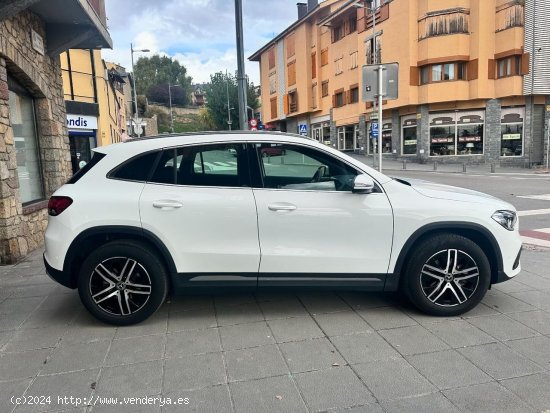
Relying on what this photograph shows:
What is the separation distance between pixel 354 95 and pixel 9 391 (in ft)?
117

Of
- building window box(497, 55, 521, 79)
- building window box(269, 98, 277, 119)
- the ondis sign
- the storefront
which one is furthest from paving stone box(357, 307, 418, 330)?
building window box(269, 98, 277, 119)

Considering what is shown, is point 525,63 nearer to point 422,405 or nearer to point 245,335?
point 245,335

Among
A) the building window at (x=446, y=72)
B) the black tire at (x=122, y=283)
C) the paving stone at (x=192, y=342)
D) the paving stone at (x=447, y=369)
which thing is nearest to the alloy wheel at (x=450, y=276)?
the paving stone at (x=447, y=369)

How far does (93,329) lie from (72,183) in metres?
1.31

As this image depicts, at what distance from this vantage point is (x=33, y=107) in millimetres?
7871

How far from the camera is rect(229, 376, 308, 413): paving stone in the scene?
2664mm

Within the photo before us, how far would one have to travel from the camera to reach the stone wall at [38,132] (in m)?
6.04

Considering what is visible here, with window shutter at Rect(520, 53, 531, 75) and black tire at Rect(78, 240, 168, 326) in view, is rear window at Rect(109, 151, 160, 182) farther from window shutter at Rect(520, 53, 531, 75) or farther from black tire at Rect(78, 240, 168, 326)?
window shutter at Rect(520, 53, 531, 75)

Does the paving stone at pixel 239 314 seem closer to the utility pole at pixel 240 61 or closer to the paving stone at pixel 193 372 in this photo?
the paving stone at pixel 193 372

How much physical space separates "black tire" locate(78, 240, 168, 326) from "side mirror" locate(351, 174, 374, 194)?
182 centimetres

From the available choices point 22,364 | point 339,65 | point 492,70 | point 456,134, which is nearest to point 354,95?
point 339,65

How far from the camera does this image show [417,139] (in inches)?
1193

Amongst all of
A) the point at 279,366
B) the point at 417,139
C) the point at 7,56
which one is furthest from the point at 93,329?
the point at 417,139

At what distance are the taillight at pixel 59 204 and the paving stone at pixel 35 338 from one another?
103 centimetres
